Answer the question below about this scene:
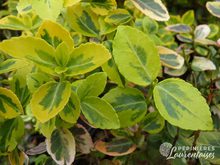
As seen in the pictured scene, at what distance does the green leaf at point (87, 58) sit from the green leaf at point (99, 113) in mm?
73

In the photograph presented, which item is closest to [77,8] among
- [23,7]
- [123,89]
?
[23,7]

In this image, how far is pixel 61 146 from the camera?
68 centimetres

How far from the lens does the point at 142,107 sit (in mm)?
635

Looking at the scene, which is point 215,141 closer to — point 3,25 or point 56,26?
point 56,26

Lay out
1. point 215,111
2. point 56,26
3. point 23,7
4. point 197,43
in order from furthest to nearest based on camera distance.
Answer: point 197,43
point 215,111
point 23,7
point 56,26

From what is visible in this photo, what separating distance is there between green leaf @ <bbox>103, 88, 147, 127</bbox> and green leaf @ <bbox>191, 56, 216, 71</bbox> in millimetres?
290

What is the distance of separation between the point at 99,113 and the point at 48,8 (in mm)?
218

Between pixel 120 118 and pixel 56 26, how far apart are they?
207 mm

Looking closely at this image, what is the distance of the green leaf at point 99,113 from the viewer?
605mm

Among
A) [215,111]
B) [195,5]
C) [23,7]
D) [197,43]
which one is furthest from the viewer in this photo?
[195,5]

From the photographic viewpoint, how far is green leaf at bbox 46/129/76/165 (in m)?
0.67

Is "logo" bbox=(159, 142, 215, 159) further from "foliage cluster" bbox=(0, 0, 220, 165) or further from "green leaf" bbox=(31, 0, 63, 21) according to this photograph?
"green leaf" bbox=(31, 0, 63, 21)

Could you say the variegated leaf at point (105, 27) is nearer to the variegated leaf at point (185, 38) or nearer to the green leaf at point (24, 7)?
the green leaf at point (24, 7)

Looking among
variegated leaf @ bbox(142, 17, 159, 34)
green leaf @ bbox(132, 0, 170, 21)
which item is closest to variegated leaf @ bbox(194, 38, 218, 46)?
variegated leaf @ bbox(142, 17, 159, 34)
